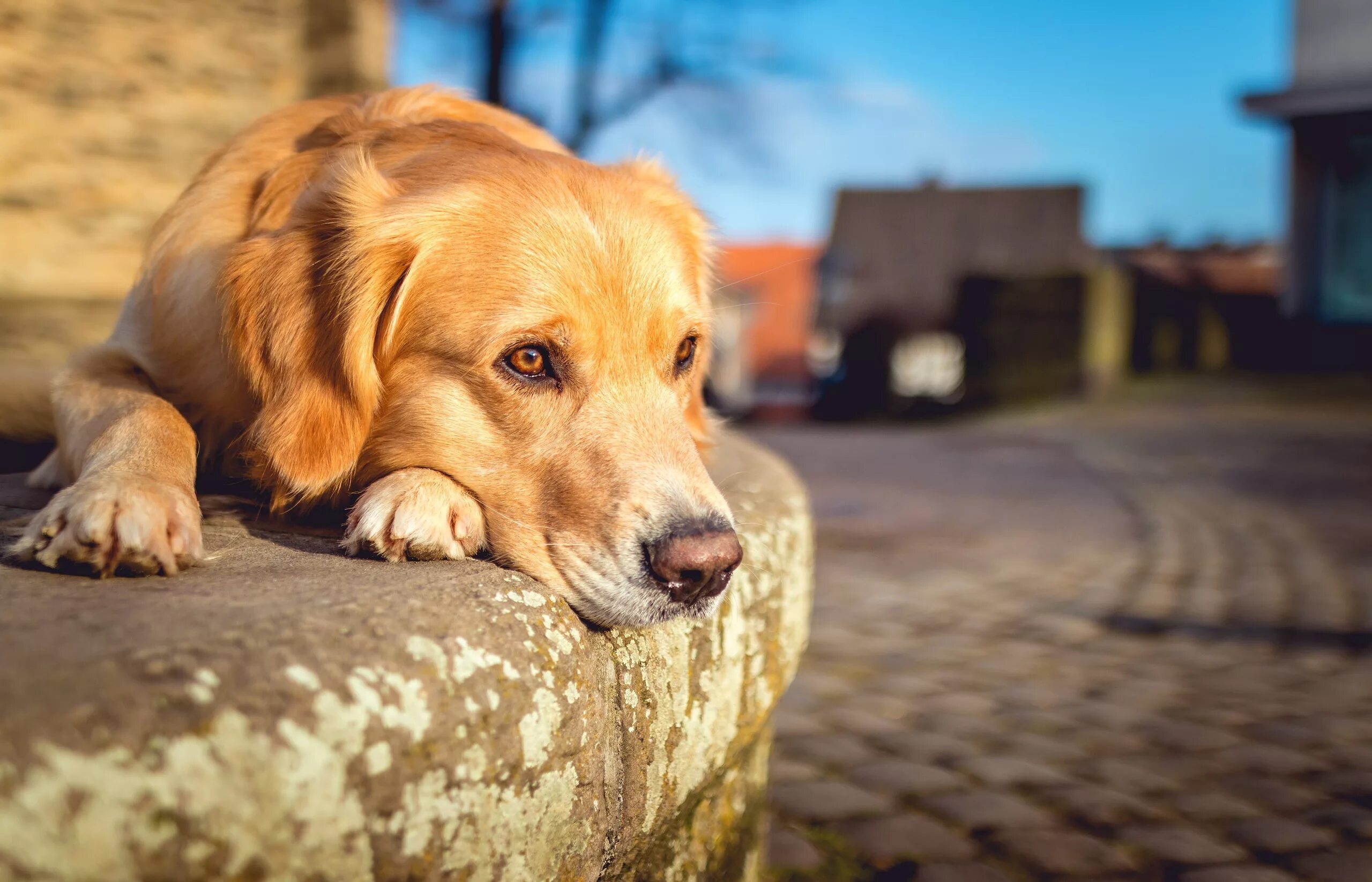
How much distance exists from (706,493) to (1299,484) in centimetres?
1058

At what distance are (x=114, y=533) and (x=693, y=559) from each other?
897 mm

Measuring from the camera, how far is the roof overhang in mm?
17516

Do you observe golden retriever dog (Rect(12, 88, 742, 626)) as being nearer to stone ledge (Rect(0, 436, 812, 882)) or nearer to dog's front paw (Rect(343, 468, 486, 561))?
dog's front paw (Rect(343, 468, 486, 561))

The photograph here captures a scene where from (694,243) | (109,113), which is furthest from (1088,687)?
(109,113)

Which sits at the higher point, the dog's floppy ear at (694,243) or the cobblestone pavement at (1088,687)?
the dog's floppy ear at (694,243)

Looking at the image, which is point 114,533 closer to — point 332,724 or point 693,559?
point 332,724

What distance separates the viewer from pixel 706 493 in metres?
2.04

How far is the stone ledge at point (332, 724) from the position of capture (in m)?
1.07

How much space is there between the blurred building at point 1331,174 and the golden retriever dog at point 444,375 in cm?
1947

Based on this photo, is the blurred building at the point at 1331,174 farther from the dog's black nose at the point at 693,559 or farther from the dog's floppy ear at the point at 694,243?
the dog's black nose at the point at 693,559

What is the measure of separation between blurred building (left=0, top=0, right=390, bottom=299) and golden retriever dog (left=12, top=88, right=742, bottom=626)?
3.49m

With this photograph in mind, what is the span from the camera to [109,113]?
19.2 ft

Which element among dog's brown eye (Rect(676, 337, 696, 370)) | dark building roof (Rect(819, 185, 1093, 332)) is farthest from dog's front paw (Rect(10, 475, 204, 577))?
dark building roof (Rect(819, 185, 1093, 332))

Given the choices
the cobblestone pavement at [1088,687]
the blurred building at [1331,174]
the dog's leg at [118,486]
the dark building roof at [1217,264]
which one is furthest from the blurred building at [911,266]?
the dog's leg at [118,486]
